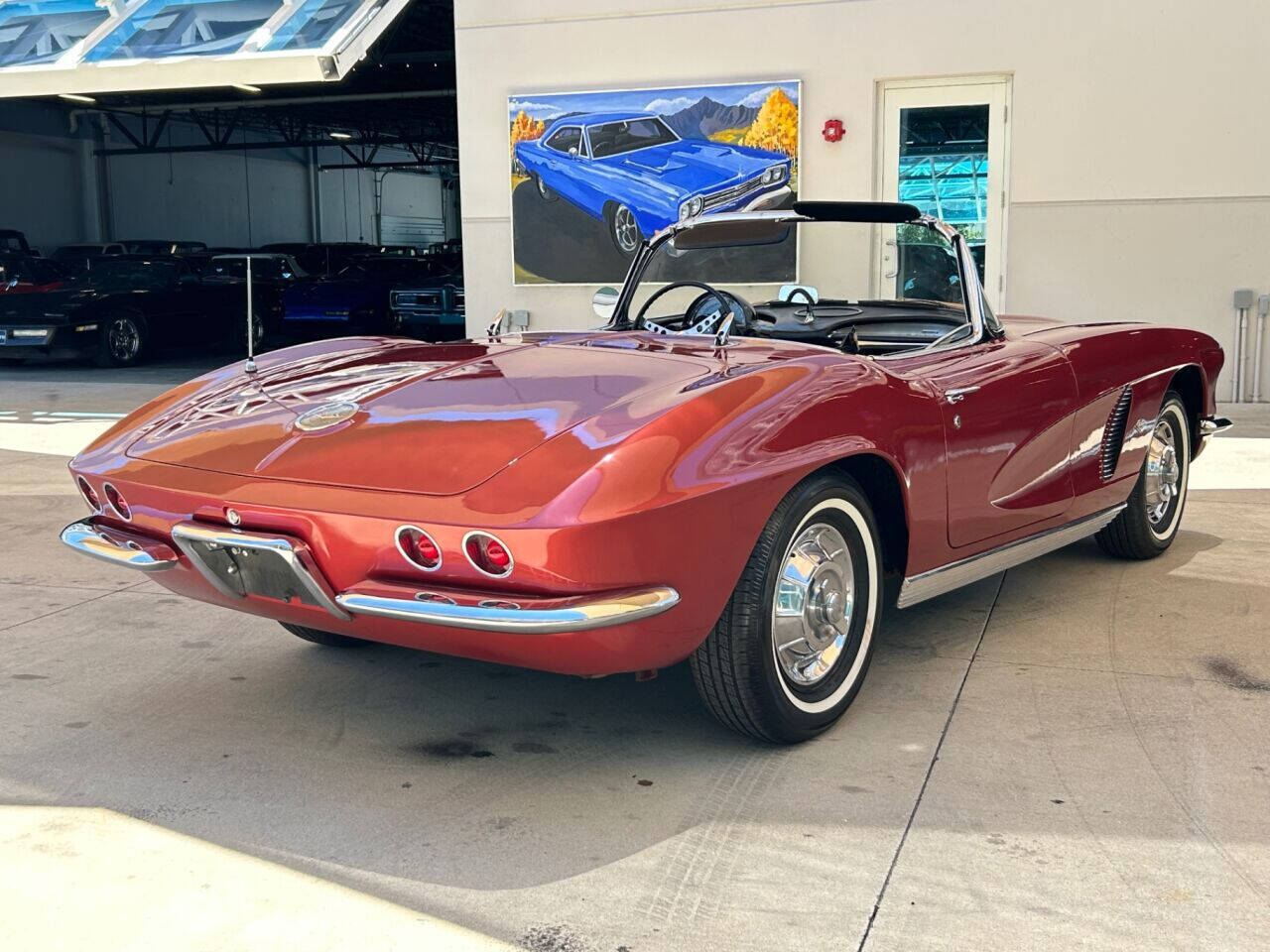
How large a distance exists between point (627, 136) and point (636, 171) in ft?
0.95

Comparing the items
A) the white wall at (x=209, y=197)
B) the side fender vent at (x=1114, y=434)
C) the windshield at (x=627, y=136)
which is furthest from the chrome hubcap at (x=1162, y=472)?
the white wall at (x=209, y=197)

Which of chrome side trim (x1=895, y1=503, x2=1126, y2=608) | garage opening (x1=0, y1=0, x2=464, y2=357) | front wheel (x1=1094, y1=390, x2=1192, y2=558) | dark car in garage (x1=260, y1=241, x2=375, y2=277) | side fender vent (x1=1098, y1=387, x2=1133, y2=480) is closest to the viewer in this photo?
chrome side trim (x1=895, y1=503, x2=1126, y2=608)

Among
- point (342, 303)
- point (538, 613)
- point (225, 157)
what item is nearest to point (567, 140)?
point (342, 303)

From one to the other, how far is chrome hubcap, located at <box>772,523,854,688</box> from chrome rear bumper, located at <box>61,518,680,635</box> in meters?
0.45

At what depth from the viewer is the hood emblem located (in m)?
3.17

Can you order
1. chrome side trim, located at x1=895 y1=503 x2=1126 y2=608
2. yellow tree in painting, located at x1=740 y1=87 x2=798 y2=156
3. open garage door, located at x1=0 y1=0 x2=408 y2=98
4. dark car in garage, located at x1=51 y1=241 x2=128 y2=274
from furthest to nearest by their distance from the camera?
dark car in garage, located at x1=51 y1=241 x2=128 y2=274, open garage door, located at x1=0 y1=0 x2=408 y2=98, yellow tree in painting, located at x1=740 y1=87 x2=798 y2=156, chrome side trim, located at x1=895 y1=503 x2=1126 y2=608

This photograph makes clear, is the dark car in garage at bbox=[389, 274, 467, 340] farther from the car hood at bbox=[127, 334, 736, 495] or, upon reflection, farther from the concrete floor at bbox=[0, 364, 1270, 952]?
the car hood at bbox=[127, 334, 736, 495]

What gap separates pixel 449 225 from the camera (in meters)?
44.6

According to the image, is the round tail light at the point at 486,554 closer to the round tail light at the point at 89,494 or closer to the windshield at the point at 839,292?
the round tail light at the point at 89,494

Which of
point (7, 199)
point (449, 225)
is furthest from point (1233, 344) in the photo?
point (449, 225)

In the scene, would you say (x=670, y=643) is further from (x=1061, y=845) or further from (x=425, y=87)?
(x=425, y=87)

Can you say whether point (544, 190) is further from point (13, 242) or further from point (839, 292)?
point (13, 242)

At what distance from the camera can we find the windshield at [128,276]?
592 inches

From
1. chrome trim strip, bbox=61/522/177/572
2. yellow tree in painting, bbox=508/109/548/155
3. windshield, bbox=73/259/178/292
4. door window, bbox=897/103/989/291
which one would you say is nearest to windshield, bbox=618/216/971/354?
chrome trim strip, bbox=61/522/177/572
